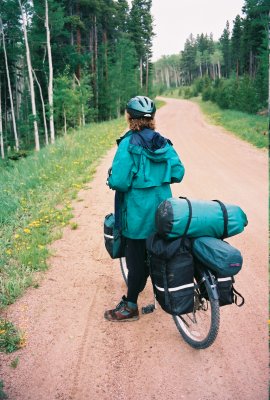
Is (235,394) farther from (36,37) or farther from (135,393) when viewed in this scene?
(36,37)

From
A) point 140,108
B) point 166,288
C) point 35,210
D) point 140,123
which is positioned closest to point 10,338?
point 166,288

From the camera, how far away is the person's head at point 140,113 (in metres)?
2.98

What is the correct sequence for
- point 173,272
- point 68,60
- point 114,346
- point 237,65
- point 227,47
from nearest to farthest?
point 173,272
point 114,346
point 68,60
point 237,65
point 227,47

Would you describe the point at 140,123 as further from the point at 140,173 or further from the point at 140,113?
the point at 140,173

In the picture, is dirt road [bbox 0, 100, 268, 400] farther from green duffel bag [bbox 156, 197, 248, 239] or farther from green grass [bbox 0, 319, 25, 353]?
green duffel bag [bbox 156, 197, 248, 239]

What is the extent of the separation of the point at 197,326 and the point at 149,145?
1791 millimetres

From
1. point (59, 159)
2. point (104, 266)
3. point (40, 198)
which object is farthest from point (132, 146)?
point (59, 159)

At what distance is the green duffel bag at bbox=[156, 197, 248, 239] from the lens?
2.57 m

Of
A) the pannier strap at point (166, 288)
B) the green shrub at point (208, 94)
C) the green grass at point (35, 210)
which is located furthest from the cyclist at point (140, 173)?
the green shrub at point (208, 94)

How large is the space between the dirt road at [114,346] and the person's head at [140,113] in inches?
81.1

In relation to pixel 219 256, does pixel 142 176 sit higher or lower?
higher

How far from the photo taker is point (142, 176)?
2.91 meters

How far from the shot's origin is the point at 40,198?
7398mm

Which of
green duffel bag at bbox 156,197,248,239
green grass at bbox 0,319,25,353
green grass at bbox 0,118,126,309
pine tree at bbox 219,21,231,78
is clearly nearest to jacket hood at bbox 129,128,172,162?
green duffel bag at bbox 156,197,248,239
